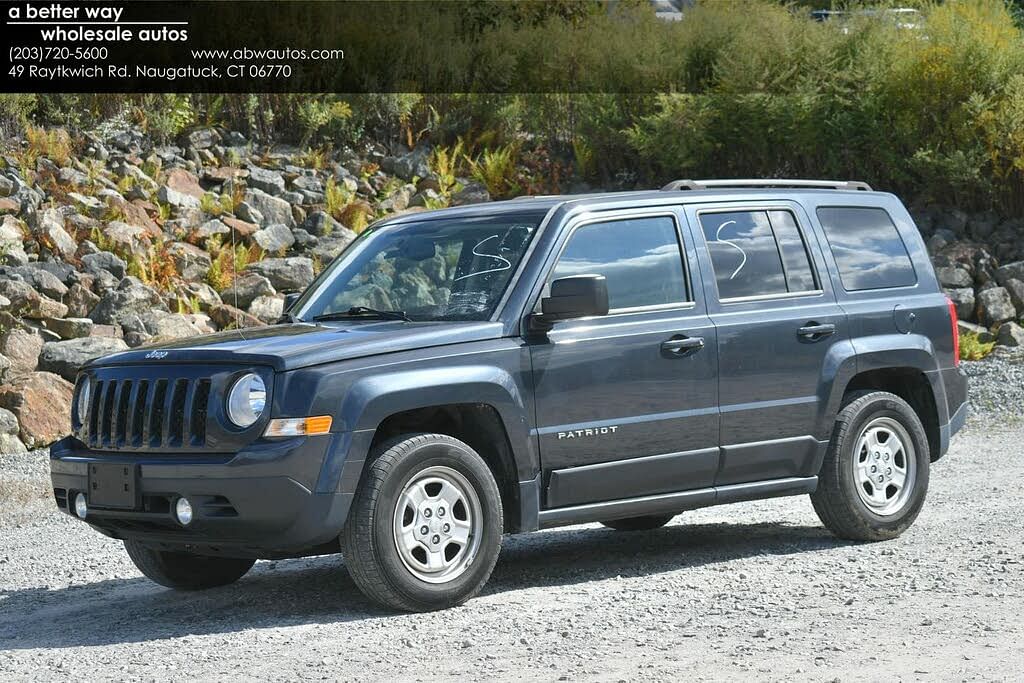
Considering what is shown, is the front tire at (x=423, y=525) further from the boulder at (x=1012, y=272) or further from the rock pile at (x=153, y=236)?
the boulder at (x=1012, y=272)

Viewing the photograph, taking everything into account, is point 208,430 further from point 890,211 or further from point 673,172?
point 673,172

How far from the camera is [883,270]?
28.8 feet

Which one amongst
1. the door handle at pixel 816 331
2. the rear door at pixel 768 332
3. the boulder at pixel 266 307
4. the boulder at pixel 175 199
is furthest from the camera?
the boulder at pixel 175 199

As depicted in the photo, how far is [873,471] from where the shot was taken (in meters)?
8.58

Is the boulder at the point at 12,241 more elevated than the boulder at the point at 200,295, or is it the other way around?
the boulder at the point at 12,241

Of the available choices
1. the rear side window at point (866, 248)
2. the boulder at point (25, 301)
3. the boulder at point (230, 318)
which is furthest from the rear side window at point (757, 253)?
the boulder at point (25, 301)

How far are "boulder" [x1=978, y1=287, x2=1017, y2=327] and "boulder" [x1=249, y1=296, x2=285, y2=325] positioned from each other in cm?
885

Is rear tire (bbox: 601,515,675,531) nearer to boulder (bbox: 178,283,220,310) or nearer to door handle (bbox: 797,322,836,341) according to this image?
door handle (bbox: 797,322,836,341)

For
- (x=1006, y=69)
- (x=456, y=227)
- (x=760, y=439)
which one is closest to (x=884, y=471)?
(x=760, y=439)

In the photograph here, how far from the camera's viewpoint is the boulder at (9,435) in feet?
43.8

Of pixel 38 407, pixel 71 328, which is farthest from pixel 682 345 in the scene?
pixel 71 328

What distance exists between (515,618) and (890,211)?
3796 millimetres

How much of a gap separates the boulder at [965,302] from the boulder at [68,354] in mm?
10462

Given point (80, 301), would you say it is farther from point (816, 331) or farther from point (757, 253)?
point (816, 331)
